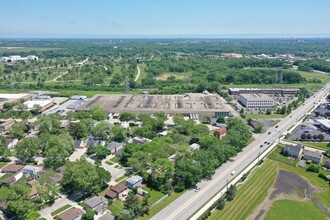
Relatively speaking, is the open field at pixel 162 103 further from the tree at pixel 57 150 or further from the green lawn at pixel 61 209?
the green lawn at pixel 61 209

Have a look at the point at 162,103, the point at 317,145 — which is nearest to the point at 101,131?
the point at 162,103

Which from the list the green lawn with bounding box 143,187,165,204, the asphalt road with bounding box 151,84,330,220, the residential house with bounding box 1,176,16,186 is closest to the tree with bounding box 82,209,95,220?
the asphalt road with bounding box 151,84,330,220

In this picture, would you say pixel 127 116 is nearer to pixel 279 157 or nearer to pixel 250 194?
pixel 279 157

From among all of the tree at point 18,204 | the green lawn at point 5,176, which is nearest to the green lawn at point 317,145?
the tree at point 18,204

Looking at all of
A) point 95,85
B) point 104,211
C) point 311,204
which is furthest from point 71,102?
point 311,204

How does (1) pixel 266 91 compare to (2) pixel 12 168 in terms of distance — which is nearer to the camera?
(2) pixel 12 168

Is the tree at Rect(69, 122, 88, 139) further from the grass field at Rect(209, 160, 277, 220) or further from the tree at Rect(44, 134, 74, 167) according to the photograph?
the grass field at Rect(209, 160, 277, 220)
